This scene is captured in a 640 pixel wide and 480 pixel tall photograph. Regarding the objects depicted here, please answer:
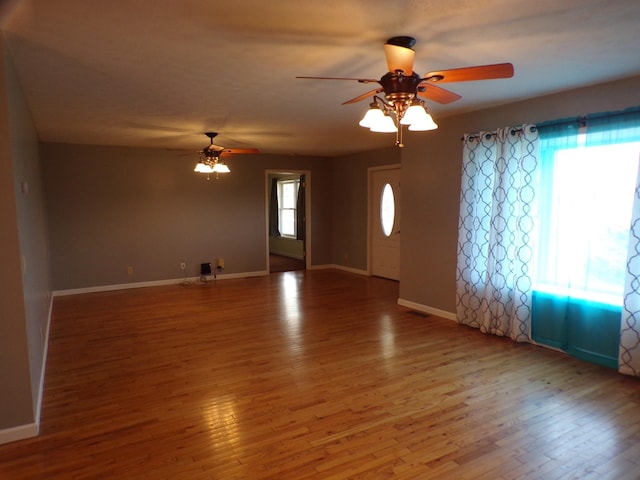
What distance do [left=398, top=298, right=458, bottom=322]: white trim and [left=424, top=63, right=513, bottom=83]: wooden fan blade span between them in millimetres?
3152

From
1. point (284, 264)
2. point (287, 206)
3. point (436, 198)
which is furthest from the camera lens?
point (287, 206)

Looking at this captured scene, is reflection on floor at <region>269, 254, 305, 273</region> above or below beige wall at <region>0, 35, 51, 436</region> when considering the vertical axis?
below

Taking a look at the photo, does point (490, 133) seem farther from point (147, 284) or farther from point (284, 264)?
point (284, 264)

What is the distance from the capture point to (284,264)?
360 inches

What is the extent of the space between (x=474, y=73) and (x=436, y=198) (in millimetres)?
2787

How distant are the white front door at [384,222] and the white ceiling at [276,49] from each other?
2968 millimetres

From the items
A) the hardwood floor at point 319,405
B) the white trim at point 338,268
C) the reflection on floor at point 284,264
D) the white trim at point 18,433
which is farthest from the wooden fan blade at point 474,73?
the reflection on floor at point 284,264

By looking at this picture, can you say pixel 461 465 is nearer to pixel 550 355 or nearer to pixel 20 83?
pixel 550 355

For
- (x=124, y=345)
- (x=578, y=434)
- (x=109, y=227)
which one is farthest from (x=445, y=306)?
(x=109, y=227)

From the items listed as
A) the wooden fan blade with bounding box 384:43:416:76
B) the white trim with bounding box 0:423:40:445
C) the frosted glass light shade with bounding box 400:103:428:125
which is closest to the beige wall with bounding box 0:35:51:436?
the white trim with bounding box 0:423:40:445

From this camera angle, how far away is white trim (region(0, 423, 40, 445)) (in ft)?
7.80

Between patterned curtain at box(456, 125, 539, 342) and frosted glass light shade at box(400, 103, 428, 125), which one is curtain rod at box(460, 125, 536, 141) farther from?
frosted glass light shade at box(400, 103, 428, 125)

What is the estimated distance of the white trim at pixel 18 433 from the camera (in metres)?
2.38

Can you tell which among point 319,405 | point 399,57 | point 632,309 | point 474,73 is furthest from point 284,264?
point 474,73
